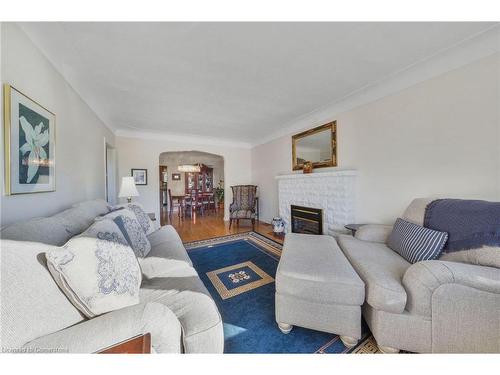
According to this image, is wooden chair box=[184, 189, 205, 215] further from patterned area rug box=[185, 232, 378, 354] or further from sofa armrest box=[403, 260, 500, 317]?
sofa armrest box=[403, 260, 500, 317]

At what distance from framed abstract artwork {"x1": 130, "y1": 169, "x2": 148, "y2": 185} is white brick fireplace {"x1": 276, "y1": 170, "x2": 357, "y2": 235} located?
10.0ft

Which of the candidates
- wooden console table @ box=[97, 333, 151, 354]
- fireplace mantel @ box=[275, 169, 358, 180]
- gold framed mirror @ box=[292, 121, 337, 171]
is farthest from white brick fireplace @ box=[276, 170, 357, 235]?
wooden console table @ box=[97, 333, 151, 354]

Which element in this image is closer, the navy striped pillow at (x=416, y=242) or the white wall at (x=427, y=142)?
the navy striped pillow at (x=416, y=242)

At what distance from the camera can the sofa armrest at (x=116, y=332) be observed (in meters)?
0.61

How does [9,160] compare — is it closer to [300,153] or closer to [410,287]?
[410,287]

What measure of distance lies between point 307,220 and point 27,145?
134 inches

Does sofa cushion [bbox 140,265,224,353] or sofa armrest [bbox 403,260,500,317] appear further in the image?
sofa armrest [bbox 403,260,500,317]

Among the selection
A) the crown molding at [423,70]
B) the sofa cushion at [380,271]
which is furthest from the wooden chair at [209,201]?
the sofa cushion at [380,271]

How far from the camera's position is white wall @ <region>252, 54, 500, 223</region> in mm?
1499

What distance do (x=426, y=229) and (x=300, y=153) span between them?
2.32 m

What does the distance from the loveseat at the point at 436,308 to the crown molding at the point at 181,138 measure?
4.25 m

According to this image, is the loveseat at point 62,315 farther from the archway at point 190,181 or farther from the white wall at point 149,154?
the archway at point 190,181
